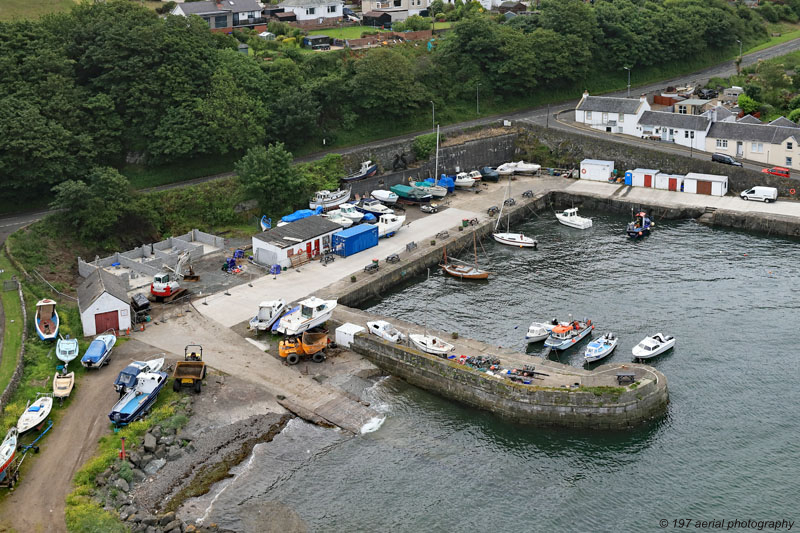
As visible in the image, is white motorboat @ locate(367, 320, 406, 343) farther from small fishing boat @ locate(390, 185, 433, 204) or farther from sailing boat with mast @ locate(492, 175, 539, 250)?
small fishing boat @ locate(390, 185, 433, 204)

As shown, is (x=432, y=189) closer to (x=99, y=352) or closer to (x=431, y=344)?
(x=431, y=344)

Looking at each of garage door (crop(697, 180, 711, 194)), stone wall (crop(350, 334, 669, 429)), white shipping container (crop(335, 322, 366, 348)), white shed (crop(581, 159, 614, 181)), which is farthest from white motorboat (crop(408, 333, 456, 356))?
white shed (crop(581, 159, 614, 181))

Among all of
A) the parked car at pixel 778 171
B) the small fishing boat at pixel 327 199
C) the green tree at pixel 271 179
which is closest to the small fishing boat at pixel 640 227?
the parked car at pixel 778 171

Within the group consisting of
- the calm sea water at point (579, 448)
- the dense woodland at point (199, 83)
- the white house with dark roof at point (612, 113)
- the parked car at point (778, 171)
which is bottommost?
the calm sea water at point (579, 448)

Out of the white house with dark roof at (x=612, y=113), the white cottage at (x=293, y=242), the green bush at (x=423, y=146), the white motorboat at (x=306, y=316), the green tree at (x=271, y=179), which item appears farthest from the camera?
the white house with dark roof at (x=612, y=113)

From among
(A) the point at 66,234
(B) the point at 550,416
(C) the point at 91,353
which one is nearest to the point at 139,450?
(C) the point at 91,353

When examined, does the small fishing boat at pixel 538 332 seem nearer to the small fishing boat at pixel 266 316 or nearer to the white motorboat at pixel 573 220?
the small fishing boat at pixel 266 316

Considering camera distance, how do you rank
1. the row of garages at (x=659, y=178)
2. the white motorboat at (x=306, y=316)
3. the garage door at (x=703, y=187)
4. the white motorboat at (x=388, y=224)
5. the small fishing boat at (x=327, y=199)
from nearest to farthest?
the white motorboat at (x=306, y=316), the white motorboat at (x=388, y=224), the small fishing boat at (x=327, y=199), the row of garages at (x=659, y=178), the garage door at (x=703, y=187)

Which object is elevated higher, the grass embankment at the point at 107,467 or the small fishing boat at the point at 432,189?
the small fishing boat at the point at 432,189
